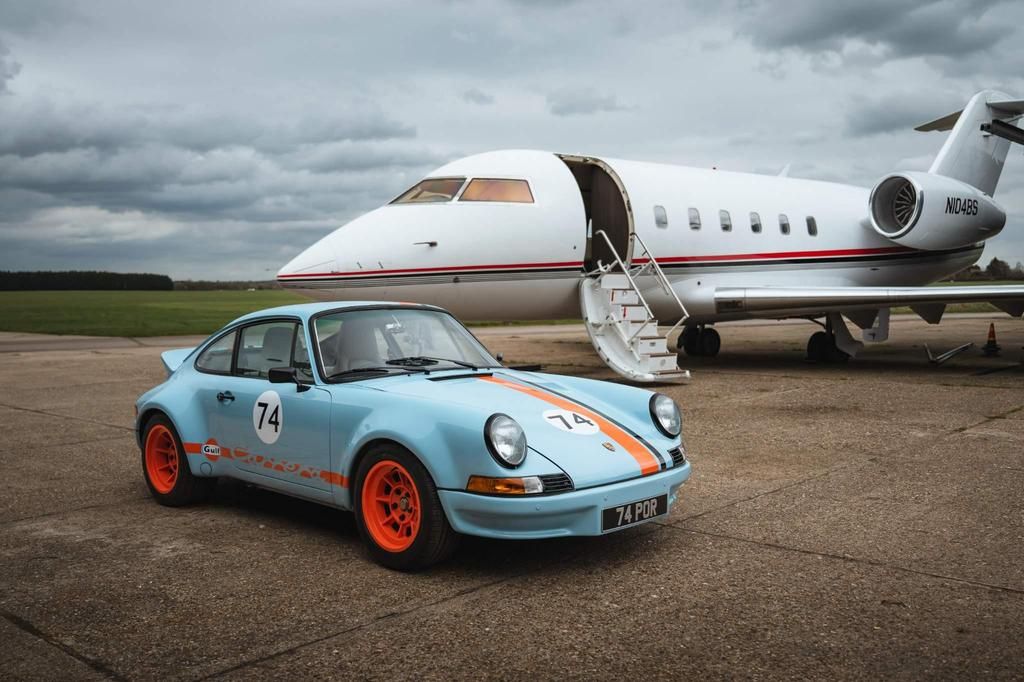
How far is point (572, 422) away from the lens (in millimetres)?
4789

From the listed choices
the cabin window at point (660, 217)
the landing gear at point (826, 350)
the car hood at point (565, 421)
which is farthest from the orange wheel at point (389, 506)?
the landing gear at point (826, 350)

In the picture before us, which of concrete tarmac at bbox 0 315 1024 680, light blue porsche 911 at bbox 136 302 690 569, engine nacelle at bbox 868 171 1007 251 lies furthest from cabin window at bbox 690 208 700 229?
light blue porsche 911 at bbox 136 302 690 569

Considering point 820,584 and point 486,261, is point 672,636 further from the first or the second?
point 486,261

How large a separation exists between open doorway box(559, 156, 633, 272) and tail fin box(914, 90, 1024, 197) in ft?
26.9

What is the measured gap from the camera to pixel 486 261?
41.2 feet

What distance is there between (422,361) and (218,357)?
1539 mm

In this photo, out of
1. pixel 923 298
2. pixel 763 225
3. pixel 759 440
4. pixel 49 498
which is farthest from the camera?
pixel 763 225

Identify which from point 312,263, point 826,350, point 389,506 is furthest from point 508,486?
point 826,350

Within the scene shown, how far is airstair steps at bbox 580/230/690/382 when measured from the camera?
12391 mm

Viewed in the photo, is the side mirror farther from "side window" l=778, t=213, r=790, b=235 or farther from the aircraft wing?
"side window" l=778, t=213, r=790, b=235

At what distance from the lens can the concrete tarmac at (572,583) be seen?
3.45m

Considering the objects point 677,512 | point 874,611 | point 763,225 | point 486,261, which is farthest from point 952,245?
point 874,611

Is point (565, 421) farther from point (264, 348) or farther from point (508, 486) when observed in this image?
point (264, 348)

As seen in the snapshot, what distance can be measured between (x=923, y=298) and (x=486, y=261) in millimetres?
6929
